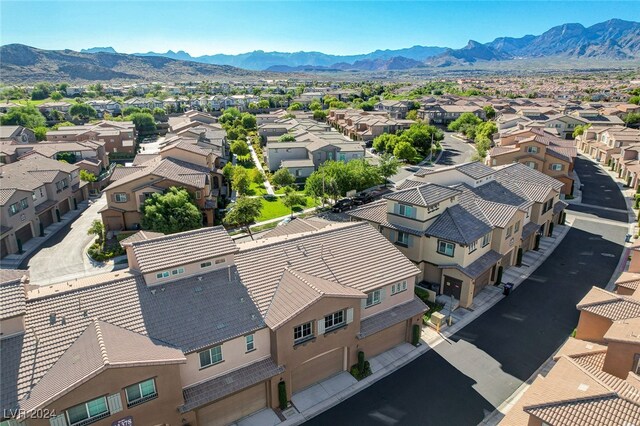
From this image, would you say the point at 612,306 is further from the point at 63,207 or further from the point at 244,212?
the point at 63,207

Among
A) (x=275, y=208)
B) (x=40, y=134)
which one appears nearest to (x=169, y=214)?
(x=275, y=208)

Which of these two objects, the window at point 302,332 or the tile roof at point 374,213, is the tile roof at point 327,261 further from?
the tile roof at point 374,213

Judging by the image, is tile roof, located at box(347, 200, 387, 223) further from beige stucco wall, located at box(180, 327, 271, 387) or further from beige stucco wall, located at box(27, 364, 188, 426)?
beige stucco wall, located at box(27, 364, 188, 426)

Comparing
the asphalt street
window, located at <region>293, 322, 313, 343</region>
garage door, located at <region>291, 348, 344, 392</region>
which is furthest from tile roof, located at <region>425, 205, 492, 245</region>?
window, located at <region>293, 322, 313, 343</region>

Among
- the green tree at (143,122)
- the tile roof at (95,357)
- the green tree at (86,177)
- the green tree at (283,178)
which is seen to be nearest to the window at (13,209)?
the green tree at (86,177)

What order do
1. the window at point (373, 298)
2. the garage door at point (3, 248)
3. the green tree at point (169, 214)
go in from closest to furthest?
the window at point (373, 298), the garage door at point (3, 248), the green tree at point (169, 214)

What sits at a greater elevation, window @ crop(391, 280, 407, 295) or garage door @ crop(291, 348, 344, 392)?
window @ crop(391, 280, 407, 295)
